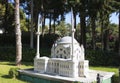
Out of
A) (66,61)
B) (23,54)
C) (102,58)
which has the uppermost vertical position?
(23,54)

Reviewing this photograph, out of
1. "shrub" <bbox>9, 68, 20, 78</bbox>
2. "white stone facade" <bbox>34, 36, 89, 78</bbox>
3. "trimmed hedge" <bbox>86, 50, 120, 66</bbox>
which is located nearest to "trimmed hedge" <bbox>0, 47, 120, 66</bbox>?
"trimmed hedge" <bbox>86, 50, 120, 66</bbox>

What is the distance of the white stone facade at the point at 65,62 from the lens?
18.2 meters

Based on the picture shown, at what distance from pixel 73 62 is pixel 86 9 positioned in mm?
12834

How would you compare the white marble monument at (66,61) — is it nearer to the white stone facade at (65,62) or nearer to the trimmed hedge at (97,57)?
the white stone facade at (65,62)

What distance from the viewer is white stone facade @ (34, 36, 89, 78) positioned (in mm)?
18219

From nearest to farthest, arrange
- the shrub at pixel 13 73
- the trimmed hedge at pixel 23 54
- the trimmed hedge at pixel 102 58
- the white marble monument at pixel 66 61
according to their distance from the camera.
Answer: the white marble monument at pixel 66 61, the shrub at pixel 13 73, the trimmed hedge at pixel 102 58, the trimmed hedge at pixel 23 54

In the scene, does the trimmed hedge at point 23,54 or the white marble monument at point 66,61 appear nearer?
the white marble monument at point 66,61

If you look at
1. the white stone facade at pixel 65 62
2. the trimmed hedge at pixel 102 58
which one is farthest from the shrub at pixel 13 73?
the trimmed hedge at pixel 102 58

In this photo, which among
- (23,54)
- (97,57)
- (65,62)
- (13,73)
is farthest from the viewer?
(23,54)

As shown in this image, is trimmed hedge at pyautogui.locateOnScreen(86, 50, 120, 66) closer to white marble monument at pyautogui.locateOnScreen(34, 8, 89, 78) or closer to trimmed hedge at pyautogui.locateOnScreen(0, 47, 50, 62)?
trimmed hedge at pyautogui.locateOnScreen(0, 47, 50, 62)

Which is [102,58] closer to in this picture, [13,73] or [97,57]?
[97,57]

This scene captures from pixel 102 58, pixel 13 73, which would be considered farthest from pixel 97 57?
pixel 13 73

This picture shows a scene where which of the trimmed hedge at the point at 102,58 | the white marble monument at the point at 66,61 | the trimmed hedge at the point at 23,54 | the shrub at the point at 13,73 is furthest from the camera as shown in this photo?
the trimmed hedge at the point at 23,54

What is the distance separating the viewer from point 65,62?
18594 mm
